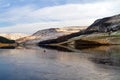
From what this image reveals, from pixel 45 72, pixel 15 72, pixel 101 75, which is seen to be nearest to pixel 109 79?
pixel 101 75

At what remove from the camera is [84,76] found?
49250 millimetres

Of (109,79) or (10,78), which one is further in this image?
(10,78)

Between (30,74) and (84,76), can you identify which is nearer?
(84,76)

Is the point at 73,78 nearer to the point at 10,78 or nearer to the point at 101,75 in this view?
the point at 101,75

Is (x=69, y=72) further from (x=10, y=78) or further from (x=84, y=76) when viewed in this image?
(x=10, y=78)

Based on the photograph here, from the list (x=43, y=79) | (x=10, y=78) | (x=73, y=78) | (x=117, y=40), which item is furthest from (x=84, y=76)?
(x=117, y=40)

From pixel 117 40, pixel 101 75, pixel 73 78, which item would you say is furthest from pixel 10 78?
pixel 117 40

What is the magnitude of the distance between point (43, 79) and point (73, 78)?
448cm

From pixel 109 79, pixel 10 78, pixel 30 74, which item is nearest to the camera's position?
pixel 109 79

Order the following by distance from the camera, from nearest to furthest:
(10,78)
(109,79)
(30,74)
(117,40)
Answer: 1. (109,79)
2. (10,78)
3. (30,74)
4. (117,40)

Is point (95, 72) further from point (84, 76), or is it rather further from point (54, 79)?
point (54, 79)

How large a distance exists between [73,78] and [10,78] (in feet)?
32.3

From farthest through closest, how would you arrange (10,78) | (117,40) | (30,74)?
(117,40) → (30,74) → (10,78)

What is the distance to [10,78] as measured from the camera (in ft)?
161
